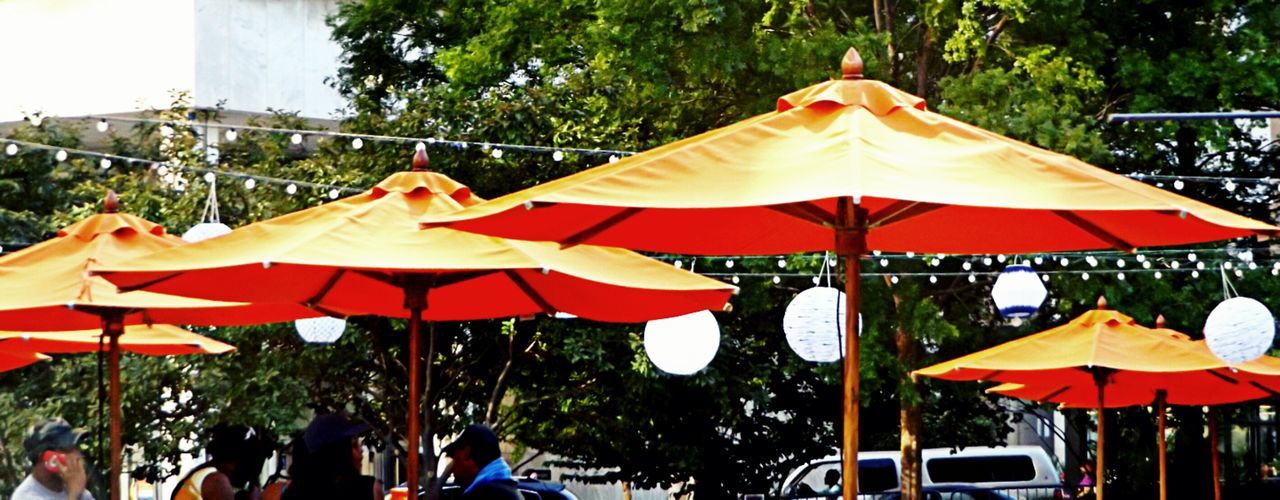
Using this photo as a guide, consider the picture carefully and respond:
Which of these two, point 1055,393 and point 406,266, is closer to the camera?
point 406,266

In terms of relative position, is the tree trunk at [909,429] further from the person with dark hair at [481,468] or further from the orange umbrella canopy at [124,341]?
the person with dark hair at [481,468]

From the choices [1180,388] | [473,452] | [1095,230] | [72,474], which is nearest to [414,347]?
[473,452]

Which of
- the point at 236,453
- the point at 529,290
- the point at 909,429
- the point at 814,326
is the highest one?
the point at 529,290

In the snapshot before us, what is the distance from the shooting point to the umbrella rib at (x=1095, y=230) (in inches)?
249

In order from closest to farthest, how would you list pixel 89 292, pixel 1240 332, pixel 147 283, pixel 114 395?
1. pixel 147 283
2. pixel 89 292
3. pixel 114 395
4. pixel 1240 332

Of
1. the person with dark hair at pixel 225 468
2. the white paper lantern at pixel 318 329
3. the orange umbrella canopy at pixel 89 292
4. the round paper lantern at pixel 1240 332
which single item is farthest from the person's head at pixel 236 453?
the round paper lantern at pixel 1240 332

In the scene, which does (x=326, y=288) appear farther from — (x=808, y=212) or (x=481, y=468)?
(x=808, y=212)

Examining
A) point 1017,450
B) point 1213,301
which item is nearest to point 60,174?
point 1213,301

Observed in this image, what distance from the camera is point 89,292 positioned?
8805 mm

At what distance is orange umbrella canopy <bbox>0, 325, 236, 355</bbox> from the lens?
11.3 metres

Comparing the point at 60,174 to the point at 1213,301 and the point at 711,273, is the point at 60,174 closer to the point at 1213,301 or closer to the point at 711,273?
the point at 711,273

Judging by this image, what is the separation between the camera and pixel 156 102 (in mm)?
29547

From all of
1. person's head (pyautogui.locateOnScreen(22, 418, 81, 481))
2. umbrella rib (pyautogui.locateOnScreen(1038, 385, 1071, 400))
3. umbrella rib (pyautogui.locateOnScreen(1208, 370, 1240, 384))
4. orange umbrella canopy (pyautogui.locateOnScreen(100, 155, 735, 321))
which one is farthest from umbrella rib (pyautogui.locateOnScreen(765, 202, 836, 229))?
umbrella rib (pyautogui.locateOnScreen(1038, 385, 1071, 400))

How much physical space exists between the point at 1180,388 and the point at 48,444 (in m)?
9.85
